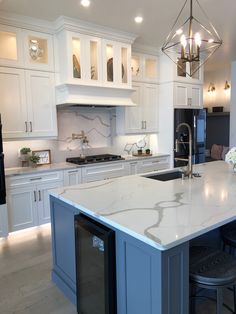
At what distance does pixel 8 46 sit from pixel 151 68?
101 inches

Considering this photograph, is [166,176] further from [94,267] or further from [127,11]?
[127,11]

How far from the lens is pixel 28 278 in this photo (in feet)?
8.27

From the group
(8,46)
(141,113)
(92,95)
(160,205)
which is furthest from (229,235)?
(8,46)

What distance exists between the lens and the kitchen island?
1.28 metres

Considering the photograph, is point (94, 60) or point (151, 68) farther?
point (151, 68)

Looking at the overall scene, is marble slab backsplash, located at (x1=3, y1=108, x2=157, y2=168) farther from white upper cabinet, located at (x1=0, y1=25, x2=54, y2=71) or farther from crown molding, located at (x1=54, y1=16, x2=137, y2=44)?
crown molding, located at (x1=54, y1=16, x2=137, y2=44)

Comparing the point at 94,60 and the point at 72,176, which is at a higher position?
the point at 94,60

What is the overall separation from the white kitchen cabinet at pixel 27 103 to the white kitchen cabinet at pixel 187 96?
2.29m

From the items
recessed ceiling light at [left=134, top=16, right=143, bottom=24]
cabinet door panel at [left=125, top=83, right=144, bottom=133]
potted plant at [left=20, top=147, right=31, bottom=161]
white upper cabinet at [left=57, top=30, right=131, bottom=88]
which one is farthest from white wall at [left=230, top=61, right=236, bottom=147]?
potted plant at [left=20, top=147, right=31, bottom=161]

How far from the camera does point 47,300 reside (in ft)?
7.17

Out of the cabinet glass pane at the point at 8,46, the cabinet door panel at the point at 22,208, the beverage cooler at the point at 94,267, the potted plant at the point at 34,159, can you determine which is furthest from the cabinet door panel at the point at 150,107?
the beverage cooler at the point at 94,267

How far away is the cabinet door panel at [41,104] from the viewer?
11.6ft

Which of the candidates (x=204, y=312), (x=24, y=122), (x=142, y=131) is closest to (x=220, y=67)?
(x=142, y=131)

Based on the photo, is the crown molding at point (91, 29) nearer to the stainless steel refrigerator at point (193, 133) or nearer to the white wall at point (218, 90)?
the stainless steel refrigerator at point (193, 133)
